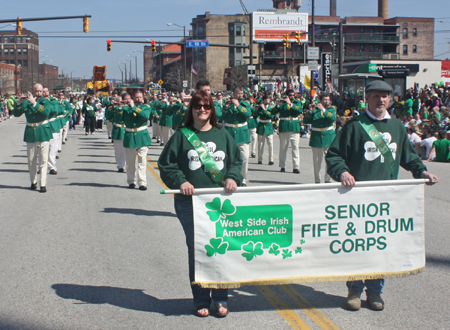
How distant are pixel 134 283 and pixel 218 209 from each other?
5.28ft

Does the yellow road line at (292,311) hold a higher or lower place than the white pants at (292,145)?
lower

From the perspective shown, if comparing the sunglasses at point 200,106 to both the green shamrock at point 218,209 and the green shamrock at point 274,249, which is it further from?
the green shamrock at point 274,249

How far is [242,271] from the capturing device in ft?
15.0

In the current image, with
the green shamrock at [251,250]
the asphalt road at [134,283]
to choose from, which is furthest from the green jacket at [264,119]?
the green shamrock at [251,250]

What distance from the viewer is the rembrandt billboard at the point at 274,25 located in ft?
262

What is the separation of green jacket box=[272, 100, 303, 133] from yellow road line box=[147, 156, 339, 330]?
9.00 metres

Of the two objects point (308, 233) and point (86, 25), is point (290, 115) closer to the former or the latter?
point (308, 233)

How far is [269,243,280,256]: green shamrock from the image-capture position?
15.1ft

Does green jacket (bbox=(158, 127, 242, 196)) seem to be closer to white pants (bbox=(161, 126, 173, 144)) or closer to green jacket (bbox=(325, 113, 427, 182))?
green jacket (bbox=(325, 113, 427, 182))

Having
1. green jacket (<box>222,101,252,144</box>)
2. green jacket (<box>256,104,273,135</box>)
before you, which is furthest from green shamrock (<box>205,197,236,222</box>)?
green jacket (<box>256,104,273,135</box>)

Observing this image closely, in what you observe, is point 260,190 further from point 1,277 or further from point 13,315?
point 1,277

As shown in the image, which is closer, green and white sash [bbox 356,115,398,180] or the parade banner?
the parade banner

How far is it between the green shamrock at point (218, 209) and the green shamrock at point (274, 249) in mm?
454

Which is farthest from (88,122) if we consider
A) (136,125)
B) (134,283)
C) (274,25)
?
(274,25)
